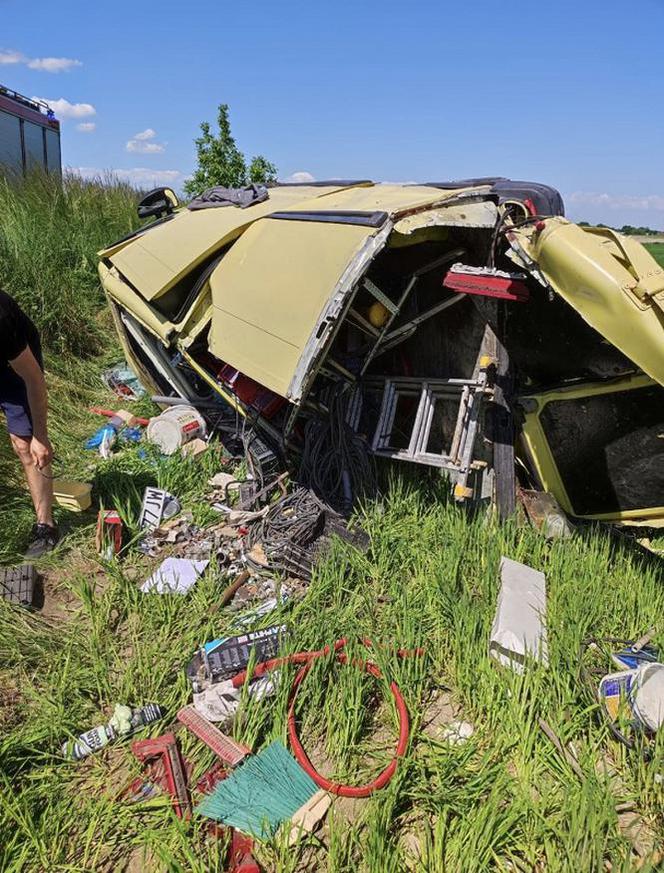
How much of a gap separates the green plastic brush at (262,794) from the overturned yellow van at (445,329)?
5.59ft

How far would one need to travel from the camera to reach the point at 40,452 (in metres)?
3.55

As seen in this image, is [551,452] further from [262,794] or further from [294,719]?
[262,794]

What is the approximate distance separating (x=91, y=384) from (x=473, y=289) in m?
4.61

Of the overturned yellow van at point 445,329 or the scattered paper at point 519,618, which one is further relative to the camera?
the overturned yellow van at point 445,329

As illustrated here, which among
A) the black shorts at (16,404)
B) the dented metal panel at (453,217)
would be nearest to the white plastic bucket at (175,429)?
the black shorts at (16,404)

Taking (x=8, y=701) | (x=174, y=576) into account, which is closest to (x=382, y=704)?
(x=174, y=576)

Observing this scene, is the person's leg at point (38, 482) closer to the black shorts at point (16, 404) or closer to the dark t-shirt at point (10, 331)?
the black shorts at point (16, 404)

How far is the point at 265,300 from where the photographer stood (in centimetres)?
365

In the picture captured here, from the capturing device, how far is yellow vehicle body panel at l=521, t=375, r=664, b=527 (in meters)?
3.37

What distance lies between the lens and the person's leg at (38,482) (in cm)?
359

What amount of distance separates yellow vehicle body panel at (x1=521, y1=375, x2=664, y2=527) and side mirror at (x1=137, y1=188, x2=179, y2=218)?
479 cm

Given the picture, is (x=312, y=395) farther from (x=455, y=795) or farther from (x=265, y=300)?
(x=455, y=795)

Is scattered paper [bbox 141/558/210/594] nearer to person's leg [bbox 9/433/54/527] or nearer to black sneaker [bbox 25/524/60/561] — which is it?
black sneaker [bbox 25/524/60/561]

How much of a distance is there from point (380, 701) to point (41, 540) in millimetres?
2291
